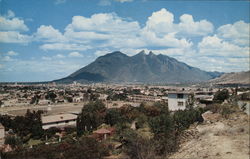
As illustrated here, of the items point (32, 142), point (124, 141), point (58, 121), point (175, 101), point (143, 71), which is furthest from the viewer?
point (143, 71)

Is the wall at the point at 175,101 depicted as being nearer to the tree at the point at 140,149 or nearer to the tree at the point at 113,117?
the tree at the point at 113,117

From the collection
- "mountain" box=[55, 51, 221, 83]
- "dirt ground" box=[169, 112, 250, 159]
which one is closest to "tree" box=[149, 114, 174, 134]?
"dirt ground" box=[169, 112, 250, 159]

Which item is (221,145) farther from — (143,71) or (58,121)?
(143,71)

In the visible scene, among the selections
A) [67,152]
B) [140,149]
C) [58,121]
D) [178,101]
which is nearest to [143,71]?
[178,101]

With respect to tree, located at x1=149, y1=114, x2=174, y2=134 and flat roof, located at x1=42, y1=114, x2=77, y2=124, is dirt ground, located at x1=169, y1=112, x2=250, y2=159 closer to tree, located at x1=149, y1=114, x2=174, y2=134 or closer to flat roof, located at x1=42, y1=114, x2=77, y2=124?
tree, located at x1=149, y1=114, x2=174, y2=134

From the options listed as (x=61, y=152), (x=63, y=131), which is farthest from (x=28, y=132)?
(x=61, y=152)

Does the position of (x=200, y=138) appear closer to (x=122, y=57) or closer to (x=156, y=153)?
(x=156, y=153)

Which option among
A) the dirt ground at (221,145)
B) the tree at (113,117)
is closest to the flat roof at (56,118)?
the tree at (113,117)

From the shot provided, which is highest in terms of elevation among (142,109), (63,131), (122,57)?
(122,57)
